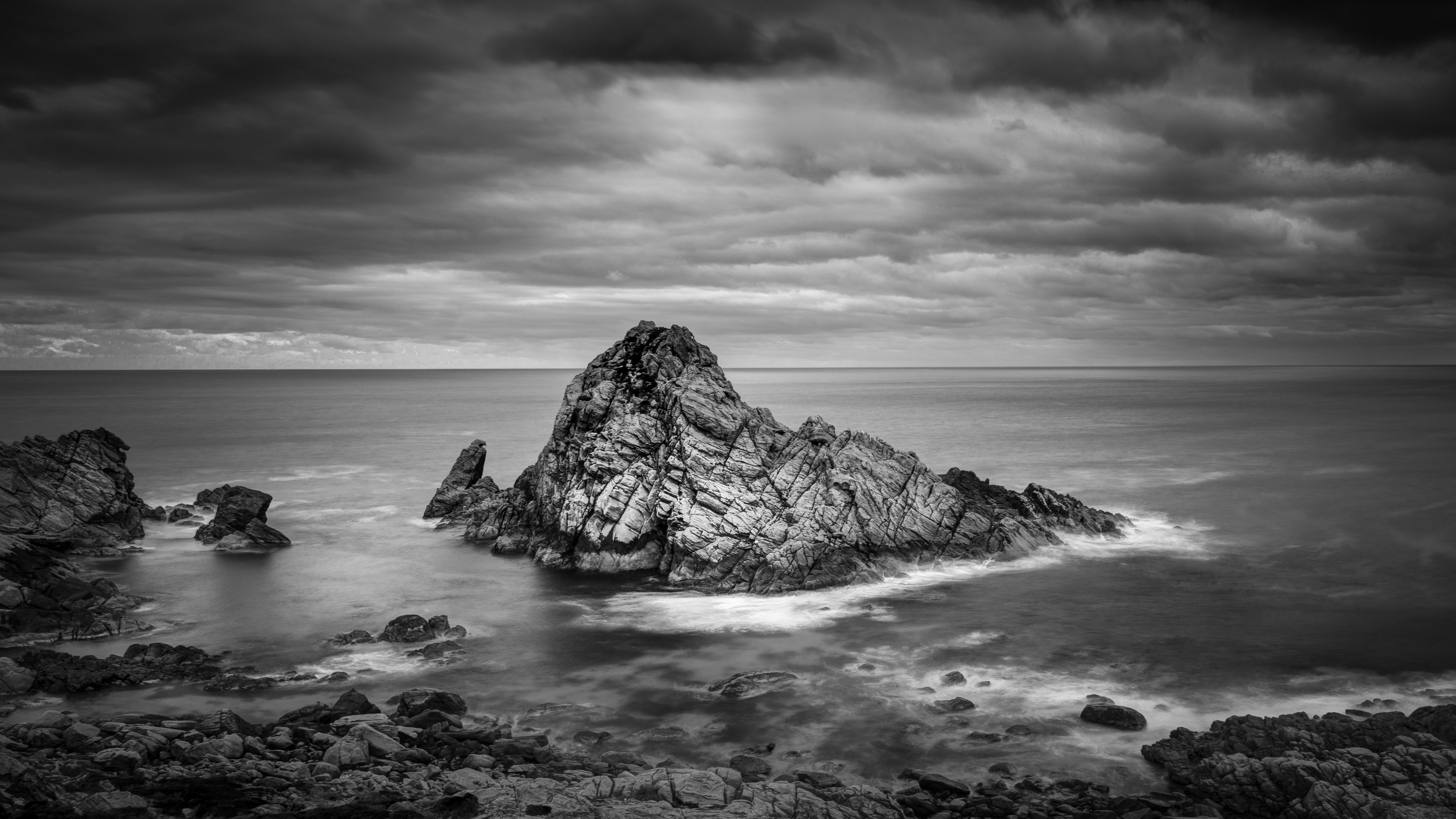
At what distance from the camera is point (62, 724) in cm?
2089

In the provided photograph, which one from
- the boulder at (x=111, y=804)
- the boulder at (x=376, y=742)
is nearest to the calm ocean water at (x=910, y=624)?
the boulder at (x=376, y=742)

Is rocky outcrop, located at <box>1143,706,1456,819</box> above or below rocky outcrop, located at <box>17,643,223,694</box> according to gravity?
above

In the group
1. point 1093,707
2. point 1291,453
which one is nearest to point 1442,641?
point 1093,707

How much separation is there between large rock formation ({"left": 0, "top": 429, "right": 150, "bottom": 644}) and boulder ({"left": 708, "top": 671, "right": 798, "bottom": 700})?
22.0m

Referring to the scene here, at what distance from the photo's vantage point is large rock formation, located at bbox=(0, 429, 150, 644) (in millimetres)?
32438

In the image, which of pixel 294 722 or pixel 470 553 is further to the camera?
pixel 470 553

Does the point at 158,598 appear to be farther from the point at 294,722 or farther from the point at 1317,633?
the point at 1317,633

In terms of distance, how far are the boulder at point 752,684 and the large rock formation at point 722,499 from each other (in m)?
10.4

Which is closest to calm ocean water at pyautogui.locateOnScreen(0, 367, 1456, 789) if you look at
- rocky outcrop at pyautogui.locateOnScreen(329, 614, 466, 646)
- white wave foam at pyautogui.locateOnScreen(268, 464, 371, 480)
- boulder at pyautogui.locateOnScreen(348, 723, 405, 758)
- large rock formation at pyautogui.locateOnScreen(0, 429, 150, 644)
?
rocky outcrop at pyautogui.locateOnScreen(329, 614, 466, 646)

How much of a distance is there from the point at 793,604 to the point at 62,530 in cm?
3621

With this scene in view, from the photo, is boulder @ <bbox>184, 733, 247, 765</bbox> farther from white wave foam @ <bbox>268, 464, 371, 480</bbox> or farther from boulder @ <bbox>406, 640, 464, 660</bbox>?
white wave foam @ <bbox>268, 464, 371, 480</bbox>

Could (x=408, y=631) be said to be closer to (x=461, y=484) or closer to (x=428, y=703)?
(x=428, y=703)

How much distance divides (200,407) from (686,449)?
159097 mm

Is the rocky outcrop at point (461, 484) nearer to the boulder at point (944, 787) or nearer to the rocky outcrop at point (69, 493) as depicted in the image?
the rocky outcrop at point (69, 493)
